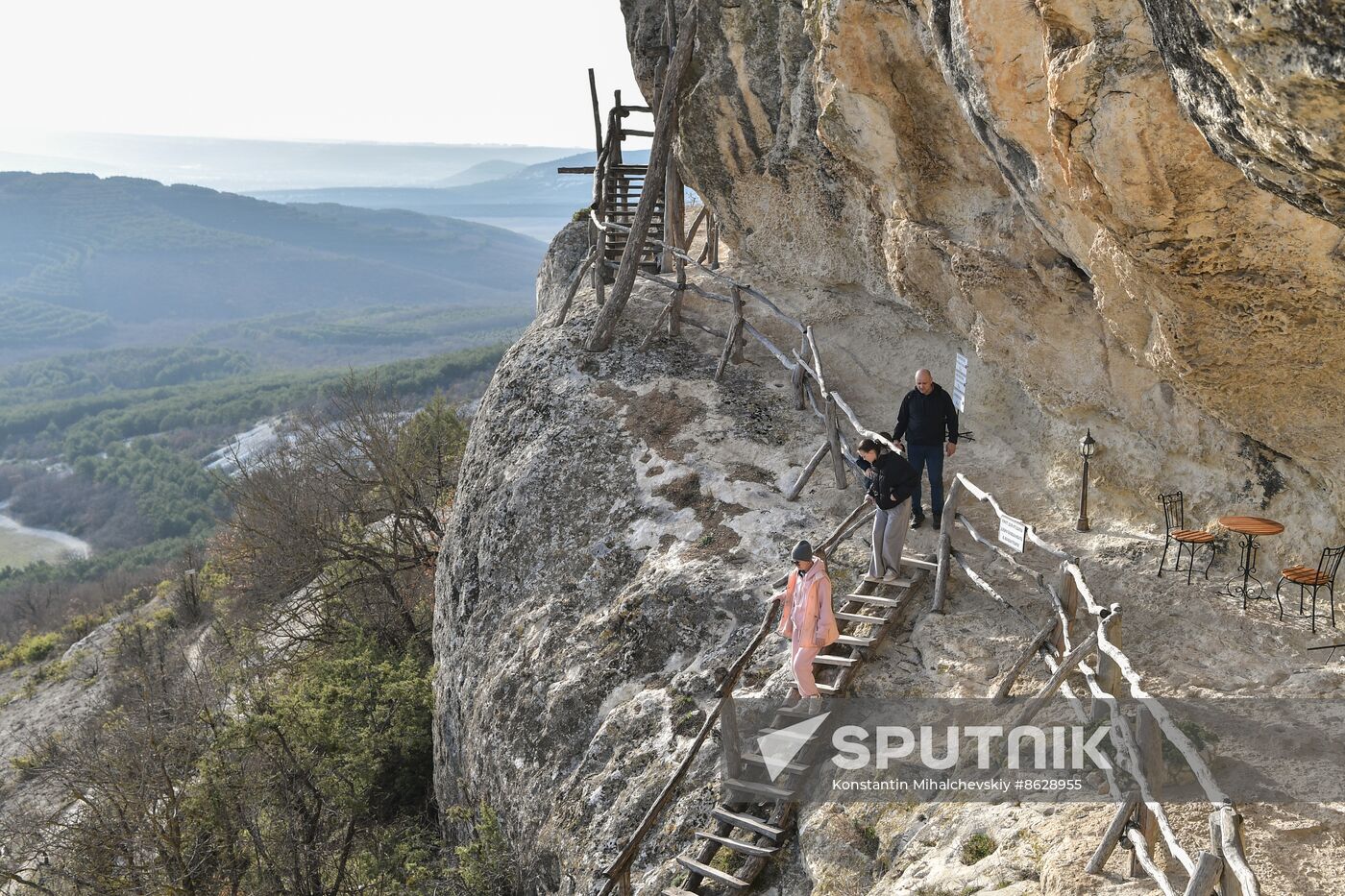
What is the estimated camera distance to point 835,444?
11852 mm

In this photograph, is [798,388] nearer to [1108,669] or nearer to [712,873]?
[712,873]

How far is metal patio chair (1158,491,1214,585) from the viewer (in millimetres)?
8259

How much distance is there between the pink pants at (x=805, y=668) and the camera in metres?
8.30

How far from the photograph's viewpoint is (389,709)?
16422 mm

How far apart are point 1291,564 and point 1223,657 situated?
58.2 inches

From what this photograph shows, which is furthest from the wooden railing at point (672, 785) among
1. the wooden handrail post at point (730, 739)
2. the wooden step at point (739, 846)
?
the wooden step at point (739, 846)

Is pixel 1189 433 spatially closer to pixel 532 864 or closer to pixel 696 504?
pixel 696 504

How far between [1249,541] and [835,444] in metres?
4.70

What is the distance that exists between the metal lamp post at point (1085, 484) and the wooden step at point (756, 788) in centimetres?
414

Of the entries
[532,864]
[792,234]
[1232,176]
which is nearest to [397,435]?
[792,234]

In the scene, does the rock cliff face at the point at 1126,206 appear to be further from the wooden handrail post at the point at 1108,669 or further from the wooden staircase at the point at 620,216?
the wooden staircase at the point at 620,216

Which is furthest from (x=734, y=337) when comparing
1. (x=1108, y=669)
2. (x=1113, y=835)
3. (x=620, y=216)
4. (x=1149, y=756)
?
(x=1113, y=835)

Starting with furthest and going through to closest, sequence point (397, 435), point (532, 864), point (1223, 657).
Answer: point (397, 435)
point (532, 864)
point (1223, 657)

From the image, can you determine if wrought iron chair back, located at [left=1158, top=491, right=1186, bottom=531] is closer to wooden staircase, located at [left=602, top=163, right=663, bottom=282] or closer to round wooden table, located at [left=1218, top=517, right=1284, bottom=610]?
round wooden table, located at [left=1218, top=517, right=1284, bottom=610]
